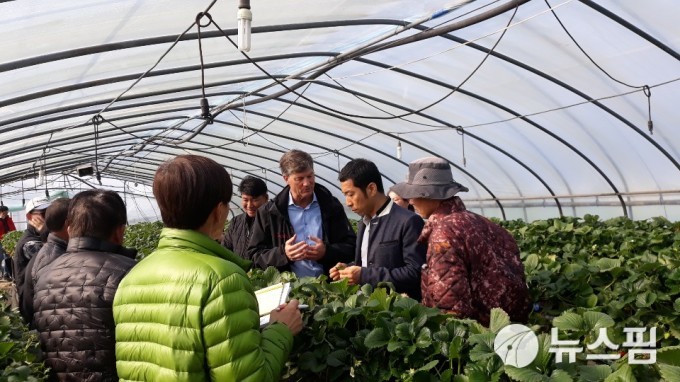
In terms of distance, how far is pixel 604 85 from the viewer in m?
9.97

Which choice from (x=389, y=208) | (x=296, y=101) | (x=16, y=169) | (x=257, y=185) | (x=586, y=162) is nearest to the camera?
(x=389, y=208)

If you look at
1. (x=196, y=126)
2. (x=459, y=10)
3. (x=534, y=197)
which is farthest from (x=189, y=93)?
(x=534, y=197)

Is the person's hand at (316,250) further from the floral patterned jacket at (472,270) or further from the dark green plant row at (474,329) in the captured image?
the floral patterned jacket at (472,270)

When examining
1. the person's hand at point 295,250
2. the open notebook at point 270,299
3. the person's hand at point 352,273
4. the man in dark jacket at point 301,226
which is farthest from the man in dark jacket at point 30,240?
the open notebook at point 270,299

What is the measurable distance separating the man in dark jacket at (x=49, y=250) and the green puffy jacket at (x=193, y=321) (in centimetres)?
199

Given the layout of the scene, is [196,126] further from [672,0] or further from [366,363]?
[366,363]

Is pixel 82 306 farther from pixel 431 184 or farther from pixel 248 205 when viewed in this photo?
pixel 248 205

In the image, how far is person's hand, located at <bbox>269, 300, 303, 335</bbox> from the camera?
82.9 inches

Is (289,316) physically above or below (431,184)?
below

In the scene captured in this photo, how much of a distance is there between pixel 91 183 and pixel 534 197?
23543 millimetres

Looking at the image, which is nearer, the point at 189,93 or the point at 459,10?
the point at 459,10

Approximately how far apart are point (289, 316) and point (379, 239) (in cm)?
166

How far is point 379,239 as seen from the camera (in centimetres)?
375

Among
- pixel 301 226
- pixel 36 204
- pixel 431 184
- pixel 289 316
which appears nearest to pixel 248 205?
pixel 301 226
